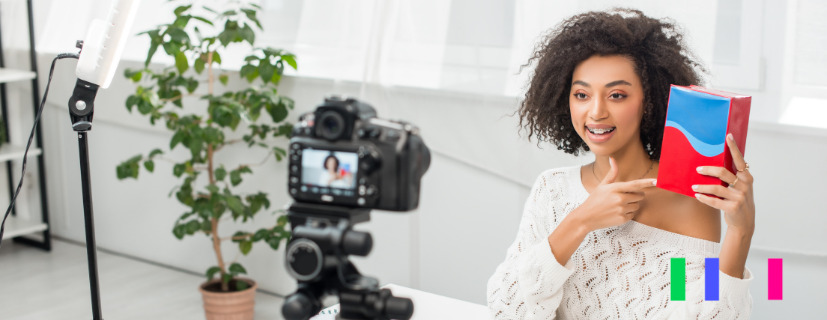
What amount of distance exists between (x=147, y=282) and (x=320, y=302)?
277 cm

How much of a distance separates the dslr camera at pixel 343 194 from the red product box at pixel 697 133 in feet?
1.53

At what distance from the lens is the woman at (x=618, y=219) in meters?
1.41

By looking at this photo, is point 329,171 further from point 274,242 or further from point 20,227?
point 20,227

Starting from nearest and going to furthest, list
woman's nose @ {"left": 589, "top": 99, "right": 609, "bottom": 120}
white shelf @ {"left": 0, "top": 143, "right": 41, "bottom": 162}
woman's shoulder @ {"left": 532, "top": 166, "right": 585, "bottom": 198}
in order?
woman's nose @ {"left": 589, "top": 99, "right": 609, "bottom": 120} < woman's shoulder @ {"left": 532, "top": 166, "right": 585, "bottom": 198} < white shelf @ {"left": 0, "top": 143, "right": 41, "bottom": 162}

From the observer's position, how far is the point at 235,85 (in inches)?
130

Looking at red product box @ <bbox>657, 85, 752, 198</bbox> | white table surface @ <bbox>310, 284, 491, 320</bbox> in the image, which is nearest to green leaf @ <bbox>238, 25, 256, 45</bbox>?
white table surface @ <bbox>310, 284, 491, 320</bbox>

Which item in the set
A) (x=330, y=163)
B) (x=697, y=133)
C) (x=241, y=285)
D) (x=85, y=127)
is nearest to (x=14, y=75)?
(x=241, y=285)

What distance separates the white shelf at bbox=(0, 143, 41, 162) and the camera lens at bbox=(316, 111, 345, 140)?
10.4 feet

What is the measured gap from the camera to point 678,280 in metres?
1.34

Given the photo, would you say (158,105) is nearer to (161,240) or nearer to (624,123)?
(161,240)

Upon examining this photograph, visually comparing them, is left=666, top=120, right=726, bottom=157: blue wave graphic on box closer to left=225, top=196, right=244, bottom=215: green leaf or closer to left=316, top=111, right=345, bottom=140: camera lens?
left=316, top=111, right=345, bottom=140: camera lens

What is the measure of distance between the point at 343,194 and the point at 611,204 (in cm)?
56

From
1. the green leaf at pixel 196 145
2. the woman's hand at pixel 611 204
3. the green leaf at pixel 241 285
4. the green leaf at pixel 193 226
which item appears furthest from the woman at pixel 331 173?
the green leaf at pixel 241 285

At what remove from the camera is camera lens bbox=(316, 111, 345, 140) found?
3.31ft
